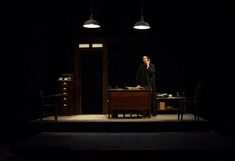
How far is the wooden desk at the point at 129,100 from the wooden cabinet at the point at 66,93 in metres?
1.93

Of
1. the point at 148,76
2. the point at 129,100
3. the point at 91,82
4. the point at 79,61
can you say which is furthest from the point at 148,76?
the point at 79,61

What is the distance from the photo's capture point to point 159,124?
10.1 meters

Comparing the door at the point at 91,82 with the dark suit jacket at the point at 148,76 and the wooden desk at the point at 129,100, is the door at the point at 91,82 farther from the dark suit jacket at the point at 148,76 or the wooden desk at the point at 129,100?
the wooden desk at the point at 129,100

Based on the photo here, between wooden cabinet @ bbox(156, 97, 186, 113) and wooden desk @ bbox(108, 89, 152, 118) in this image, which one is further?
wooden cabinet @ bbox(156, 97, 186, 113)

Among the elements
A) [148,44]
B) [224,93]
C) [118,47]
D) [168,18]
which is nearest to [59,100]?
[118,47]

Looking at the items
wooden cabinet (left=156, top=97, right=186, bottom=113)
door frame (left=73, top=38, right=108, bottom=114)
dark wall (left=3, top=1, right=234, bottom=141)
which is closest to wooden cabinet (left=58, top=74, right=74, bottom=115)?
door frame (left=73, top=38, right=108, bottom=114)

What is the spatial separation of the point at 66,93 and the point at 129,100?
248 centimetres

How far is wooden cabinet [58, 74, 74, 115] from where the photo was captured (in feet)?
39.8

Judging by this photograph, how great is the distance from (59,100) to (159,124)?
148 inches

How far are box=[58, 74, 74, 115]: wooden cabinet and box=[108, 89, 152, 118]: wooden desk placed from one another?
1.93m

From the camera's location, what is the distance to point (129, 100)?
35.3ft

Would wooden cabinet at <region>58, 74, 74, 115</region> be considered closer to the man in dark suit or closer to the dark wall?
the dark wall

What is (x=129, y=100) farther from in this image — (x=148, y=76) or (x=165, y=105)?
(x=165, y=105)

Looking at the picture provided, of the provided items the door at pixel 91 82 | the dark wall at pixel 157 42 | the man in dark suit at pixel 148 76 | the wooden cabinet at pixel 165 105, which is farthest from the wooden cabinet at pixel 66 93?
the wooden cabinet at pixel 165 105
